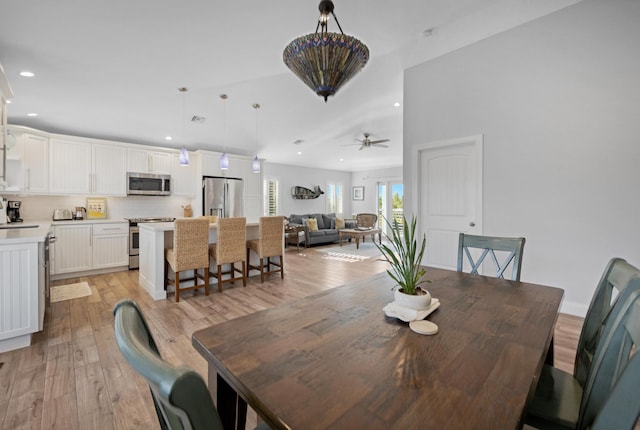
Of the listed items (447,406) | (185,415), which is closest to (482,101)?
(447,406)

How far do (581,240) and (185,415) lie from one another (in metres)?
3.76

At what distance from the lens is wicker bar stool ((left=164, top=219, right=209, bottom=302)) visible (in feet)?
11.4

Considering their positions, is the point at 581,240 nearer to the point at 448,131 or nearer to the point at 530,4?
the point at 448,131

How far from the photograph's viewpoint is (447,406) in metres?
0.67

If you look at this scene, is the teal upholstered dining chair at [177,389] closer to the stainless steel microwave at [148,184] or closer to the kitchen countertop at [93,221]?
the kitchen countertop at [93,221]

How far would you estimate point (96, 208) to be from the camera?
515 centimetres

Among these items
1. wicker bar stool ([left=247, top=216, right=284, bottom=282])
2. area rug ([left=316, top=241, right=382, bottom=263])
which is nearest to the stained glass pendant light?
wicker bar stool ([left=247, top=216, right=284, bottom=282])

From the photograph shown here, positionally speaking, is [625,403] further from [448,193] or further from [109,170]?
[109,170]

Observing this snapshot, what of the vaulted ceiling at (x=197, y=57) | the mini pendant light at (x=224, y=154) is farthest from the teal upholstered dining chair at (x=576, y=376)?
the mini pendant light at (x=224, y=154)

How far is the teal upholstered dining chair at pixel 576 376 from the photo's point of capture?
3.44 feet

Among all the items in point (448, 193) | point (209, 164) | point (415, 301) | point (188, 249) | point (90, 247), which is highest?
point (209, 164)

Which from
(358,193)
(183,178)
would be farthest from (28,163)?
(358,193)

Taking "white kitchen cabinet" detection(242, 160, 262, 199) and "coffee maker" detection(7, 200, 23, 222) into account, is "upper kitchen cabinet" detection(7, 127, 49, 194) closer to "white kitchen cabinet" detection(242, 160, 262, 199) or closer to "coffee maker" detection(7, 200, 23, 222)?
"coffee maker" detection(7, 200, 23, 222)

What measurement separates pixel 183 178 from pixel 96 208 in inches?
61.6
